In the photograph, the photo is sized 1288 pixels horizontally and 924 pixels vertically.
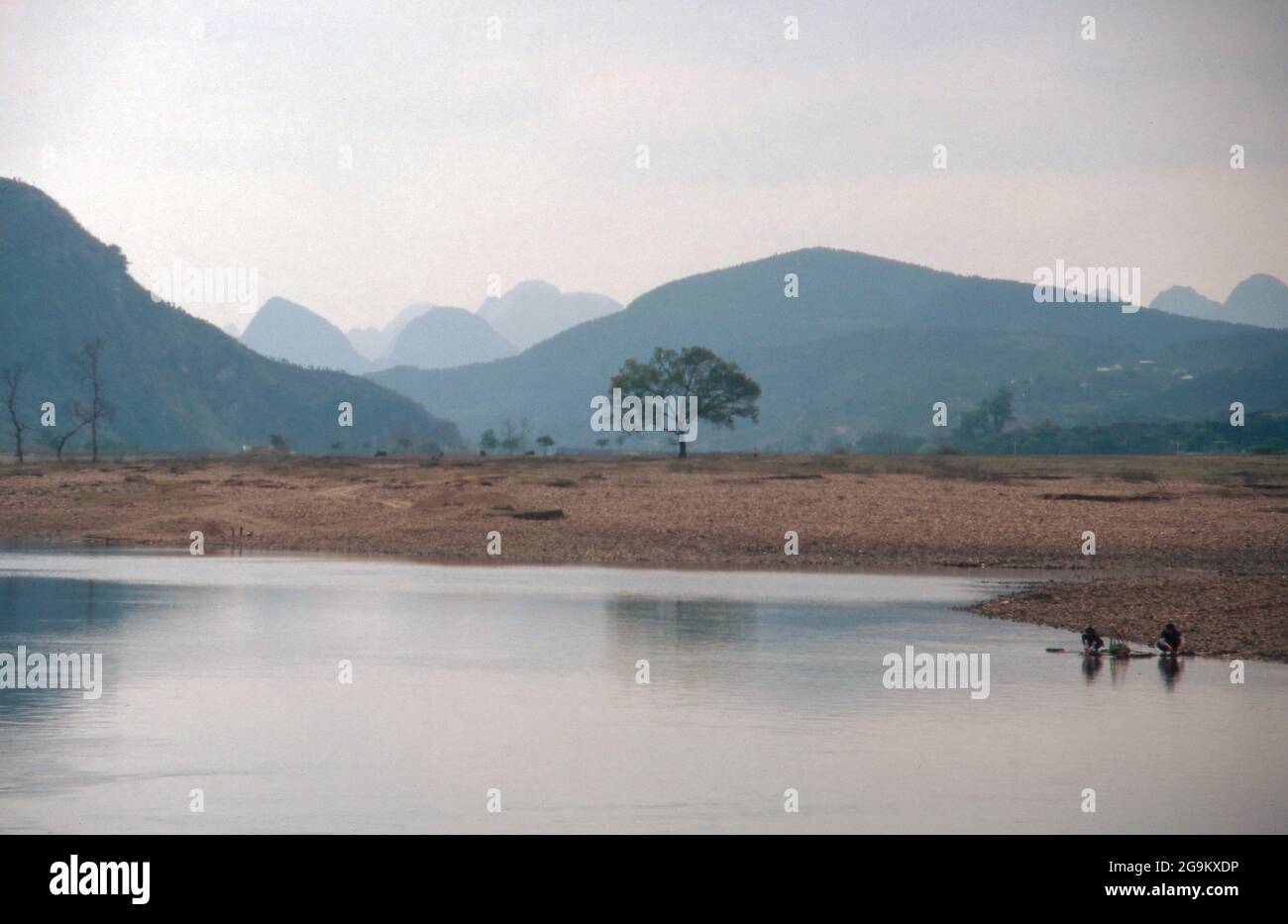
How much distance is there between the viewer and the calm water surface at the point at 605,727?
18.9 metres

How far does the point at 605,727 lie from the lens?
78.7ft

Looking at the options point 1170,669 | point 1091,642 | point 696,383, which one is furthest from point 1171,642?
point 696,383

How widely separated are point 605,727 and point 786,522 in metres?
38.7

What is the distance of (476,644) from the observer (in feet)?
109

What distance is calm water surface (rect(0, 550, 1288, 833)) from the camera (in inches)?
744

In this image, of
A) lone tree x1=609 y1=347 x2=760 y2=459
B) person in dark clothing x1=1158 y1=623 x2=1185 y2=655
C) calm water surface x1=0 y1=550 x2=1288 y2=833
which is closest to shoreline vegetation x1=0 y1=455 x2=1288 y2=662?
person in dark clothing x1=1158 y1=623 x2=1185 y2=655

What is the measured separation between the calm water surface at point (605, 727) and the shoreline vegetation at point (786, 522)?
22.6 ft

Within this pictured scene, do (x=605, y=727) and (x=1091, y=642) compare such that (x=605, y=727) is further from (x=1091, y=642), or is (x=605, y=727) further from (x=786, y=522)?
(x=786, y=522)

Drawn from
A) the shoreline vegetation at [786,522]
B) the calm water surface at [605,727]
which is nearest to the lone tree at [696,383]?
the shoreline vegetation at [786,522]

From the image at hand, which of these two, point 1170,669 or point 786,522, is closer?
point 1170,669

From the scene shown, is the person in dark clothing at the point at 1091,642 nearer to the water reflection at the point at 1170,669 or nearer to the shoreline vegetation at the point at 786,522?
the water reflection at the point at 1170,669

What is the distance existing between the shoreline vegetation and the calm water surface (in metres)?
6.89
